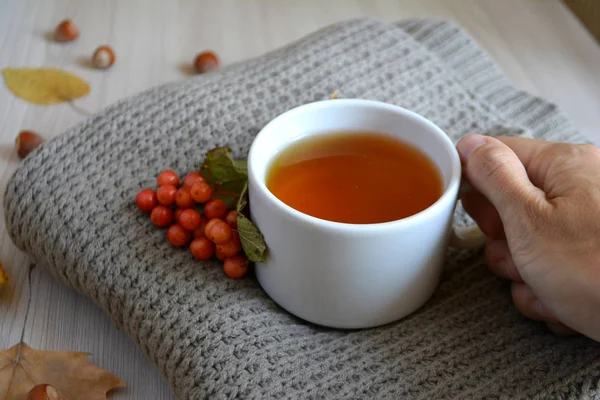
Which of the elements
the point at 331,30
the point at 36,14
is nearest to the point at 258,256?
the point at 331,30

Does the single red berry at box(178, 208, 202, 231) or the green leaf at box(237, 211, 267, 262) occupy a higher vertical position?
the green leaf at box(237, 211, 267, 262)

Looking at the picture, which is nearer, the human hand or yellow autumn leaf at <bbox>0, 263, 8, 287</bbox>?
the human hand

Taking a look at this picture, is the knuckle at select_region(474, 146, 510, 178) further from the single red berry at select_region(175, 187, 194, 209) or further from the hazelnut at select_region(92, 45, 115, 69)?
the hazelnut at select_region(92, 45, 115, 69)

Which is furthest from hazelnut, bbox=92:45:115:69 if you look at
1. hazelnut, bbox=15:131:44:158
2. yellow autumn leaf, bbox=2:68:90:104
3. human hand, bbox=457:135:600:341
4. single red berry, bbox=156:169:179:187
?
human hand, bbox=457:135:600:341

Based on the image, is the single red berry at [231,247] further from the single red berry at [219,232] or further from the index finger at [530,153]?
the index finger at [530,153]

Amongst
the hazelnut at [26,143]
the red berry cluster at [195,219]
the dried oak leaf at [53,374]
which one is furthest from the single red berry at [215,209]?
the hazelnut at [26,143]

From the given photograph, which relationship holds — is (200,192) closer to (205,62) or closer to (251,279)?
(251,279)

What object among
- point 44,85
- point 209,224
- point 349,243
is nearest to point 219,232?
point 209,224

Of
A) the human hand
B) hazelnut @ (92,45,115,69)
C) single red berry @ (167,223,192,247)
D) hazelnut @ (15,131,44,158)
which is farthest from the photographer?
hazelnut @ (92,45,115,69)
